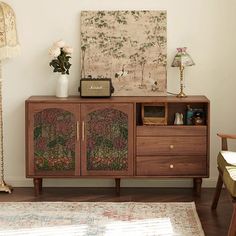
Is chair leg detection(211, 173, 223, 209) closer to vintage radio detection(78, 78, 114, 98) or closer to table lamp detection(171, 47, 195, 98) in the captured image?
table lamp detection(171, 47, 195, 98)

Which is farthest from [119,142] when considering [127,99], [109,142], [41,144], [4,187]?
[4,187]

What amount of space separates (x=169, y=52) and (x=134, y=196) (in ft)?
4.33

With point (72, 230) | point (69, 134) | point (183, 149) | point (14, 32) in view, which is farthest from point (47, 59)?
point (72, 230)

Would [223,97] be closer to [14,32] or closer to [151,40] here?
[151,40]

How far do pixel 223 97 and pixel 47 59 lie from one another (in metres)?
1.63

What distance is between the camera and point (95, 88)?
5141 millimetres

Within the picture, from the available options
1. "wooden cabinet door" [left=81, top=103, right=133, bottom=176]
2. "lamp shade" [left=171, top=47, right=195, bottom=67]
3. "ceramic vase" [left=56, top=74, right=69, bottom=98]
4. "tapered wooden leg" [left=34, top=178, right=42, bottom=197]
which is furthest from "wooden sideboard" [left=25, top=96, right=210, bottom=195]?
"lamp shade" [left=171, top=47, right=195, bottom=67]

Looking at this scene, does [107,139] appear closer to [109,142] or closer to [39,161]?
[109,142]

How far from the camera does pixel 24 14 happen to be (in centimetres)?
534

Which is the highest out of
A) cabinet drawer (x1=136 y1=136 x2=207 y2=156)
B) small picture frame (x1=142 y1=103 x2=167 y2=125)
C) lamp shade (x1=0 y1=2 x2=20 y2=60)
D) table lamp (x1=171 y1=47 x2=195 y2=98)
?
lamp shade (x1=0 y1=2 x2=20 y2=60)

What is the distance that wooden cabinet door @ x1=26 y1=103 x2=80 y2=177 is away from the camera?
16.5 ft

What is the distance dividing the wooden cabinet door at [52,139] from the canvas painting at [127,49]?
0.52 m

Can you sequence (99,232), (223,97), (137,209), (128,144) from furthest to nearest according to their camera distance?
(223,97) < (128,144) < (137,209) < (99,232)

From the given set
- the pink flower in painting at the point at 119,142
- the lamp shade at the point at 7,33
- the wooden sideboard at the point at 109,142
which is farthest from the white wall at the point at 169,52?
the pink flower in painting at the point at 119,142
